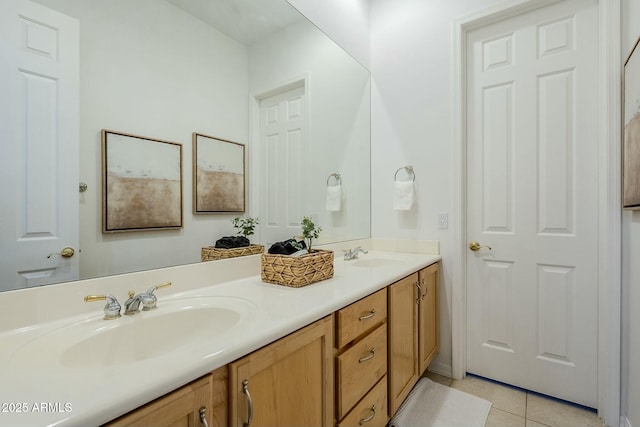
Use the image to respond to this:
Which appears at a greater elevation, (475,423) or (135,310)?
(135,310)

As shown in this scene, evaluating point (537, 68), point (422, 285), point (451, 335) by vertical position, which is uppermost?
point (537, 68)

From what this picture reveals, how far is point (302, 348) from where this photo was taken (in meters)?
0.91

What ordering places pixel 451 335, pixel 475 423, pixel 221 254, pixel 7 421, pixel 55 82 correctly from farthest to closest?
1. pixel 451 335
2. pixel 475 423
3. pixel 221 254
4. pixel 55 82
5. pixel 7 421

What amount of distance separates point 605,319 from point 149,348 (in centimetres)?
209

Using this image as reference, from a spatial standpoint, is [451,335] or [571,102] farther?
[451,335]

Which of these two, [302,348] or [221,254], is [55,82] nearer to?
→ [221,254]

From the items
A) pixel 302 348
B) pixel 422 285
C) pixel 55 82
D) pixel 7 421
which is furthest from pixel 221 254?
pixel 422 285

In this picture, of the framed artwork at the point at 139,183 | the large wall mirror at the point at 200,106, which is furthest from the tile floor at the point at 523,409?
the framed artwork at the point at 139,183

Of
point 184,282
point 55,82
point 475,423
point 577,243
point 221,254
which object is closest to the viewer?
point 55,82

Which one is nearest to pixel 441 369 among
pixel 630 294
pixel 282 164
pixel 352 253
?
pixel 352 253

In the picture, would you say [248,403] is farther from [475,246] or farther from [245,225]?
[475,246]

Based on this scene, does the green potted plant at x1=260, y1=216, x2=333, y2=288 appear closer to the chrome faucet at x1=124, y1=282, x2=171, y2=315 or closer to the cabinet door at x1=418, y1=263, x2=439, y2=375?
the chrome faucet at x1=124, y1=282, x2=171, y2=315

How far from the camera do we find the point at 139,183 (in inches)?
43.5

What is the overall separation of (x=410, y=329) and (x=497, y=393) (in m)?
0.77
